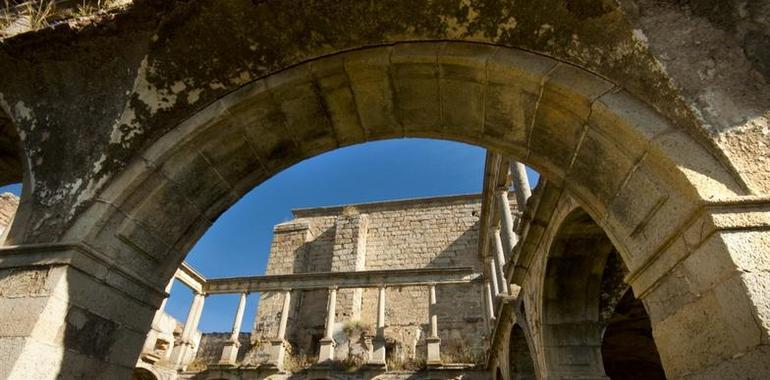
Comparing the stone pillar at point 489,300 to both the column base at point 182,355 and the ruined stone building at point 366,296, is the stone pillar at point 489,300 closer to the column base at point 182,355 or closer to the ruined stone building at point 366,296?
the ruined stone building at point 366,296

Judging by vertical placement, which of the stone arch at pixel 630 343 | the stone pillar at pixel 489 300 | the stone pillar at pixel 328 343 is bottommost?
the stone arch at pixel 630 343

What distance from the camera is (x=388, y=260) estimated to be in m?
17.2

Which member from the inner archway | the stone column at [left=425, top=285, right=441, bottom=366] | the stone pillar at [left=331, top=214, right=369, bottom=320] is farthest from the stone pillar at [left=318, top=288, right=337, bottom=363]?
the inner archway

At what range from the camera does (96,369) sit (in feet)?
7.26

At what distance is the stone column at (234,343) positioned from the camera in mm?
12508

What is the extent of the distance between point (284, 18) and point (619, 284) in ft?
15.8

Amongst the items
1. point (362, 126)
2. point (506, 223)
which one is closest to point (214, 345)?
point (506, 223)

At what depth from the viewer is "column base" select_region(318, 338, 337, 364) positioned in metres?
12.1

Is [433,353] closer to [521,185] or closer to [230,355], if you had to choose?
[230,355]

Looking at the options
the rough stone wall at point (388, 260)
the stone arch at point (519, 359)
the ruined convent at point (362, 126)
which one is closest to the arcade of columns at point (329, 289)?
the rough stone wall at point (388, 260)

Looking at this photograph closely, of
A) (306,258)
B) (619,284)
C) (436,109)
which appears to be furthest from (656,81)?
(306,258)

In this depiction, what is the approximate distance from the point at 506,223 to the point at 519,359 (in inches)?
97.0

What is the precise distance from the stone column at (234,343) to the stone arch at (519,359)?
866cm

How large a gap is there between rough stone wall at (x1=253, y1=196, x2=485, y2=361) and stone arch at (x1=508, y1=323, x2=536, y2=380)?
17.4 ft
